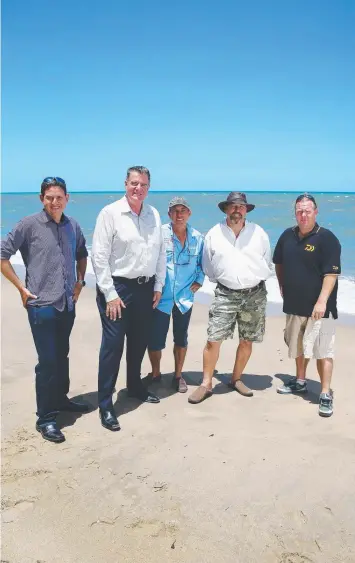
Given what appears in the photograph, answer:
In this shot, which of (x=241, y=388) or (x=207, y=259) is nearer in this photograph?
(x=207, y=259)

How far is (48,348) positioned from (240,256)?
1827 millimetres

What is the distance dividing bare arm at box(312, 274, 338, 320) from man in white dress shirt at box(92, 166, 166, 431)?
1.40 m

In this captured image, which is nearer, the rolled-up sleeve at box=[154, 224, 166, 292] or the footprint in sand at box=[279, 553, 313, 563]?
the footprint in sand at box=[279, 553, 313, 563]

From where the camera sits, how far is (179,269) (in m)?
4.21

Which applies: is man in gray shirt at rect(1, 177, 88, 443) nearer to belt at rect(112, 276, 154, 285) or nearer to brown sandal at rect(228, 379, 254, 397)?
belt at rect(112, 276, 154, 285)

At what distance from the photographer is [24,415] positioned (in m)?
3.84

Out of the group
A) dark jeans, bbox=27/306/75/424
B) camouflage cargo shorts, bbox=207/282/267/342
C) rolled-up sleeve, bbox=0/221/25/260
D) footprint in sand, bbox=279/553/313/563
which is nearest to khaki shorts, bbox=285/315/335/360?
camouflage cargo shorts, bbox=207/282/267/342

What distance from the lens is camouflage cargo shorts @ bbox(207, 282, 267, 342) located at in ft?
13.5

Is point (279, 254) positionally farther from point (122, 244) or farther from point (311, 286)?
point (122, 244)

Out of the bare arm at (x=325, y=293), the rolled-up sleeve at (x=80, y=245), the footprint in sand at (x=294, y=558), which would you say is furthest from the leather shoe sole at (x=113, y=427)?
the bare arm at (x=325, y=293)

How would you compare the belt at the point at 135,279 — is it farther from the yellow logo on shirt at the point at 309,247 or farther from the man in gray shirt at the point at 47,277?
the yellow logo on shirt at the point at 309,247

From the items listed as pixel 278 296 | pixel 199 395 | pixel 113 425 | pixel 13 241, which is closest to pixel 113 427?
pixel 113 425

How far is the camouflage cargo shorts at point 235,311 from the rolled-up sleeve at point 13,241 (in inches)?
71.5

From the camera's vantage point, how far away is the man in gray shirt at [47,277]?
3.29m
